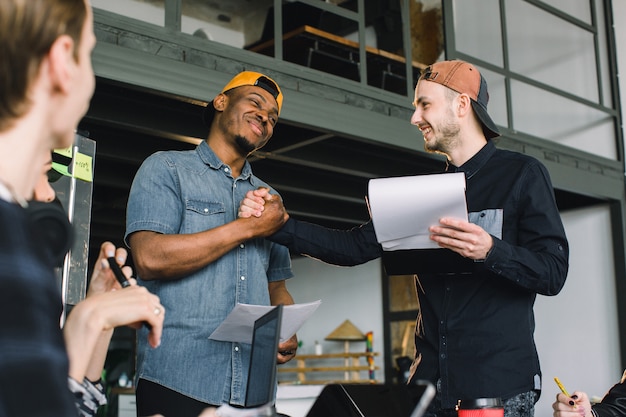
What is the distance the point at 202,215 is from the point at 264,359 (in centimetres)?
82

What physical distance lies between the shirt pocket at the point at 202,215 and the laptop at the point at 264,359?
26.7 inches

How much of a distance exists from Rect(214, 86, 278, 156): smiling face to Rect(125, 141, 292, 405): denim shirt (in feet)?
0.43

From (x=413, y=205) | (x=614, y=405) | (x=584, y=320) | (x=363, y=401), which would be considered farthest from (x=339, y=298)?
(x=363, y=401)

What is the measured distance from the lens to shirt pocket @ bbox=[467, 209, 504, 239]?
1806 millimetres

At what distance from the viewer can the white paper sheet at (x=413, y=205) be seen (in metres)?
1.59

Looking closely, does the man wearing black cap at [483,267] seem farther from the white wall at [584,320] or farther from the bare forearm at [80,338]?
the white wall at [584,320]

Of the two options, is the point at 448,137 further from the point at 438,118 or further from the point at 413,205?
the point at 413,205

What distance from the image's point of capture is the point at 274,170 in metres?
6.15

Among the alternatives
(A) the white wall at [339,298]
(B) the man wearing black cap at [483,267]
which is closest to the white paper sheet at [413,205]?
(B) the man wearing black cap at [483,267]

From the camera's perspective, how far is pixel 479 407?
1.66m

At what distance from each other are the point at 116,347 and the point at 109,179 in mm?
6030

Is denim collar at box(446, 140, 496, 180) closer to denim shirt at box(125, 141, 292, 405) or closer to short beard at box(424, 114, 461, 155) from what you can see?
short beard at box(424, 114, 461, 155)

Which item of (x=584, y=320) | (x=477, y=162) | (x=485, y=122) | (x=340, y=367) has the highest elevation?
(x=485, y=122)

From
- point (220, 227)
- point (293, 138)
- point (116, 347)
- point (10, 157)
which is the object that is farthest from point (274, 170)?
point (116, 347)
